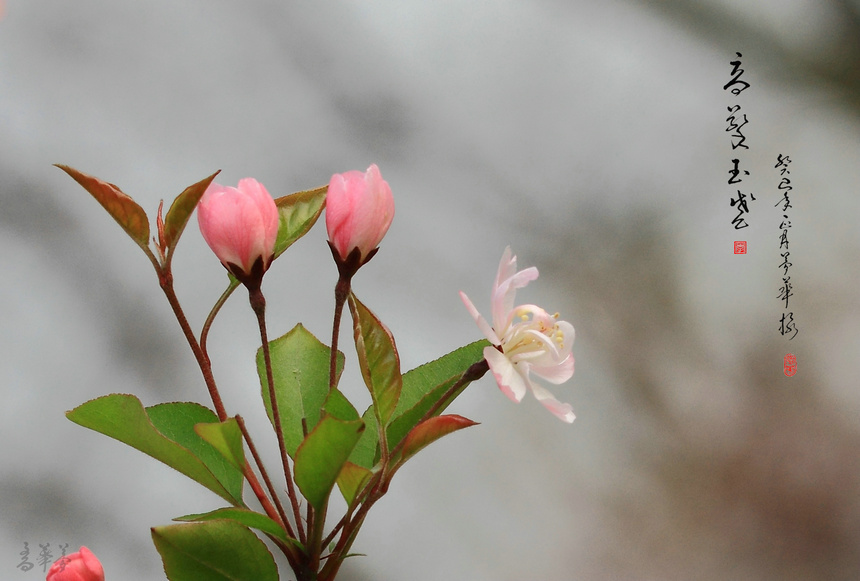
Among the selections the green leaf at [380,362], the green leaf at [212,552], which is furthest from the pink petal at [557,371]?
the green leaf at [212,552]

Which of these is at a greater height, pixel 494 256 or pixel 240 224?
pixel 494 256

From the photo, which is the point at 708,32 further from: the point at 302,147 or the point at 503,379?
the point at 503,379

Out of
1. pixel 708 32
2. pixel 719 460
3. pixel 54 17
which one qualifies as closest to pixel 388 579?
pixel 719 460

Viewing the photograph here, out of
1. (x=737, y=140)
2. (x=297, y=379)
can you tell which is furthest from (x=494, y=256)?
(x=297, y=379)

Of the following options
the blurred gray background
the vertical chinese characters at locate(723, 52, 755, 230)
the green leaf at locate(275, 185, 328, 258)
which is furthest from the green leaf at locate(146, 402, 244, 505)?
the vertical chinese characters at locate(723, 52, 755, 230)

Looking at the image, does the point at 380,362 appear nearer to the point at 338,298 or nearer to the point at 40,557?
the point at 338,298

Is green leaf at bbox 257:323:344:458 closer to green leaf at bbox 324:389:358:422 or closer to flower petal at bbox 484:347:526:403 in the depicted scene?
green leaf at bbox 324:389:358:422

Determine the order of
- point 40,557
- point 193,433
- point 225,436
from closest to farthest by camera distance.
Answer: point 225,436, point 193,433, point 40,557

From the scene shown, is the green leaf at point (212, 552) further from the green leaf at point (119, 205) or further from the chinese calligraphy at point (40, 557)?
the chinese calligraphy at point (40, 557)
